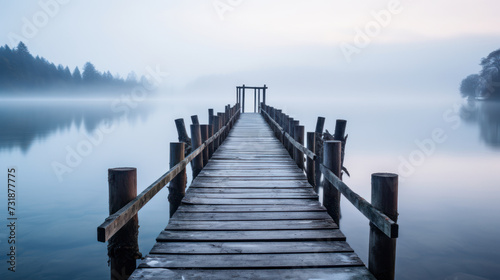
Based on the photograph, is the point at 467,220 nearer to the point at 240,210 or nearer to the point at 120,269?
the point at 240,210

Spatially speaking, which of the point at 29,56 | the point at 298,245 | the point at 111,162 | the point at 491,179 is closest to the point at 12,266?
the point at 298,245

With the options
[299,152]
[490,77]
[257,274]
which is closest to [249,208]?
[257,274]

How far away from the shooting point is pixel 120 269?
10.7 feet

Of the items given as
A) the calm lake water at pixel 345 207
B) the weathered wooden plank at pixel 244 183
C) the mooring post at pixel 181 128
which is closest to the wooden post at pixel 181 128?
the mooring post at pixel 181 128

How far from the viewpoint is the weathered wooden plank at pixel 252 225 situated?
4199mm

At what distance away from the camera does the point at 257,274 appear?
308cm

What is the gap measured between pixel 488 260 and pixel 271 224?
622 centimetres

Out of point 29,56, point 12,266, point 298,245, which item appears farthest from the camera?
point 29,56

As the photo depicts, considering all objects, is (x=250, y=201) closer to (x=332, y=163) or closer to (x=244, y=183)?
(x=244, y=183)

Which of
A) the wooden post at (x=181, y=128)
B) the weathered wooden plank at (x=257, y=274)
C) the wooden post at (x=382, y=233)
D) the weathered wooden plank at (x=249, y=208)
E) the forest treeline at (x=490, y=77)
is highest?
the forest treeline at (x=490, y=77)

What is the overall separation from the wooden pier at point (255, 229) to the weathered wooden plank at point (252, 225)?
0.4 inches

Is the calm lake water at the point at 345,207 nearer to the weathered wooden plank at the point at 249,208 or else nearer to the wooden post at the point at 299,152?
the wooden post at the point at 299,152

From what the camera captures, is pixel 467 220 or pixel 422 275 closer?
pixel 422 275

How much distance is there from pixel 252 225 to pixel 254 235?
0.34 m
